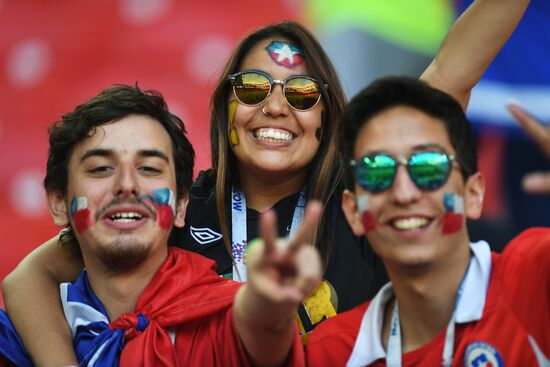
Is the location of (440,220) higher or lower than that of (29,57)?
lower

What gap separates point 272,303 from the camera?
2.89m

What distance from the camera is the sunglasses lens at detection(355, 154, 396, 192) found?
3201mm

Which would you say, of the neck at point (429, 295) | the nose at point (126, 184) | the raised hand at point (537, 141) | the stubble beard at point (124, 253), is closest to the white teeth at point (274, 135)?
the nose at point (126, 184)

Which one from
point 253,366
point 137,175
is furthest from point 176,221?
point 253,366

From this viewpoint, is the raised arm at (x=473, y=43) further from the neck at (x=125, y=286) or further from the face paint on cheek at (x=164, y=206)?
the neck at (x=125, y=286)

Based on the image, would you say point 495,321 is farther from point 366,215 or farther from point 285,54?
point 285,54

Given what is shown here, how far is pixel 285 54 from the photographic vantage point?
4.37 m

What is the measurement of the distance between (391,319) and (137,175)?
110 cm

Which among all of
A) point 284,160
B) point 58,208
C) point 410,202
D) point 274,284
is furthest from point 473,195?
point 58,208

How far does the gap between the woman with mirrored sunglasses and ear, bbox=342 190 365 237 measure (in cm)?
62

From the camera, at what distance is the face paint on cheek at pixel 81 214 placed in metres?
3.68

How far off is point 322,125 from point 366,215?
1133 mm

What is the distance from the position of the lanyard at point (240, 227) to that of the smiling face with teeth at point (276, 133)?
0.48 feet

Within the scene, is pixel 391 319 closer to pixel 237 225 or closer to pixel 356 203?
pixel 356 203
